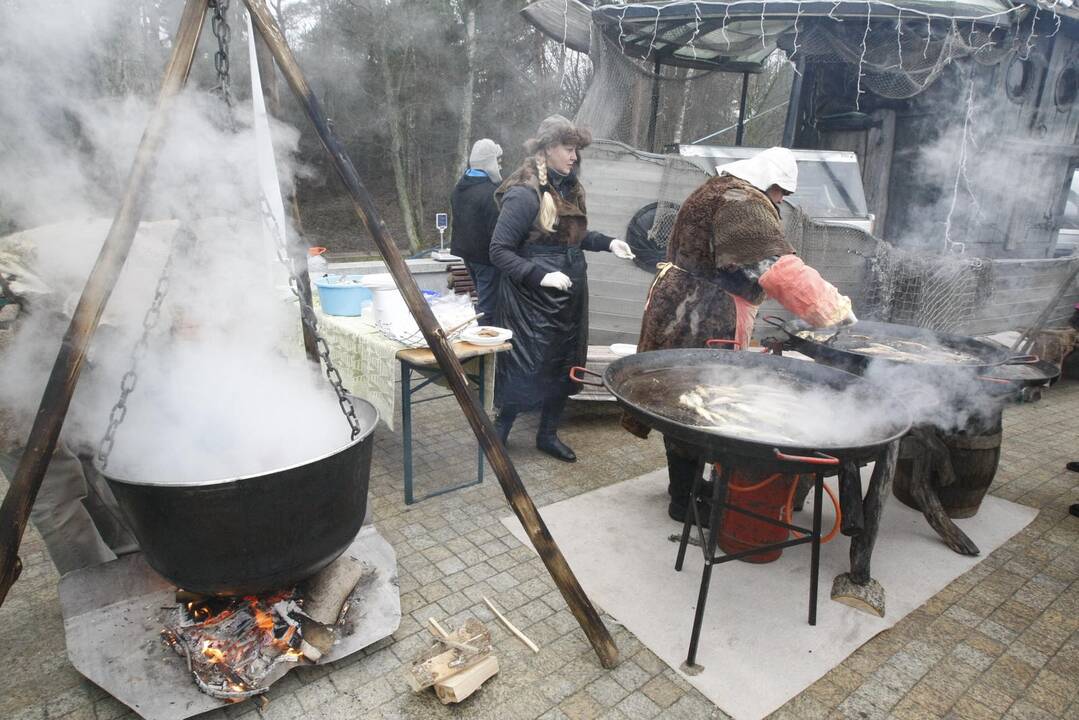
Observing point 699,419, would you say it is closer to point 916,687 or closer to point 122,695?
point 916,687

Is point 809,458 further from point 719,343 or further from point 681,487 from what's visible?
point 681,487

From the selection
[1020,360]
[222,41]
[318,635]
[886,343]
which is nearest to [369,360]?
[318,635]

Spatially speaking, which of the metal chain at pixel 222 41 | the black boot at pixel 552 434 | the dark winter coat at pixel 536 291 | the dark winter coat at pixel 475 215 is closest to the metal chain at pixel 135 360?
the metal chain at pixel 222 41

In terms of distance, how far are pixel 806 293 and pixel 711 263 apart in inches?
26.3

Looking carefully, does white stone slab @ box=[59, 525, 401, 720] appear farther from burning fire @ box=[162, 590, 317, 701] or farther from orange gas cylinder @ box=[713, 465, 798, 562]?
orange gas cylinder @ box=[713, 465, 798, 562]

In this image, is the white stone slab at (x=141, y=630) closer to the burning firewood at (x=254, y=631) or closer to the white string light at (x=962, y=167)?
the burning firewood at (x=254, y=631)

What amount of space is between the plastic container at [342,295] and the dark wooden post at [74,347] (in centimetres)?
233

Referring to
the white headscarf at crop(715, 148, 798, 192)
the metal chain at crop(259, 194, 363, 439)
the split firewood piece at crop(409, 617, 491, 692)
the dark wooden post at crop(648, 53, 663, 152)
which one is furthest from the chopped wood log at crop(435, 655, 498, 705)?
the dark wooden post at crop(648, 53, 663, 152)

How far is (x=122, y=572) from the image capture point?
2684mm

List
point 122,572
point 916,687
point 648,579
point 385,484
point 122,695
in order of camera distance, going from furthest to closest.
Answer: point 385,484
point 648,579
point 122,572
point 916,687
point 122,695

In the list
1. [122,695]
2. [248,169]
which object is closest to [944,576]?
[122,695]

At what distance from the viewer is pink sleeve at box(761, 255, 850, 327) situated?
2707 millimetres

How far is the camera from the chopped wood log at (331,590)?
2500mm

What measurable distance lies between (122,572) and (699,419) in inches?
107
